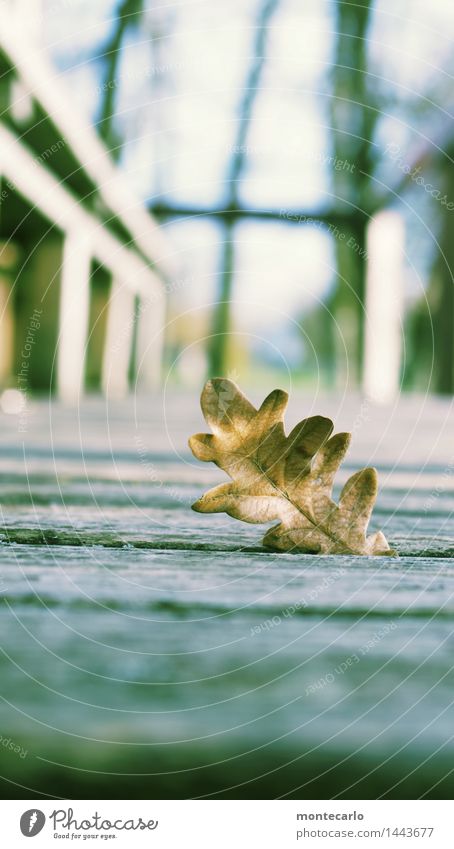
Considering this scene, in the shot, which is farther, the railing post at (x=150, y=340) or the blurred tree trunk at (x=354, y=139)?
the railing post at (x=150, y=340)

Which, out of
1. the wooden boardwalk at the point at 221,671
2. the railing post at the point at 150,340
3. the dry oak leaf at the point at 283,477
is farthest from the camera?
the railing post at the point at 150,340

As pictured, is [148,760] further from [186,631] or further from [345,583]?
[345,583]

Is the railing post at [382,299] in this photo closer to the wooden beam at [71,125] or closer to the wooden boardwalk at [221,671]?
the wooden beam at [71,125]

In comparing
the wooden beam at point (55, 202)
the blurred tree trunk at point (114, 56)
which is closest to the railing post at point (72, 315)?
the wooden beam at point (55, 202)

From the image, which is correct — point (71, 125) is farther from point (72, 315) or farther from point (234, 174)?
point (234, 174)

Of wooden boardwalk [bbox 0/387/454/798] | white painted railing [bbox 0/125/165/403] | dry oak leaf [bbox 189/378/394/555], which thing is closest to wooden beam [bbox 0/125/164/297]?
white painted railing [bbox 0/125/165/403]

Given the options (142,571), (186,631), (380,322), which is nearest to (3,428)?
(142,571)
